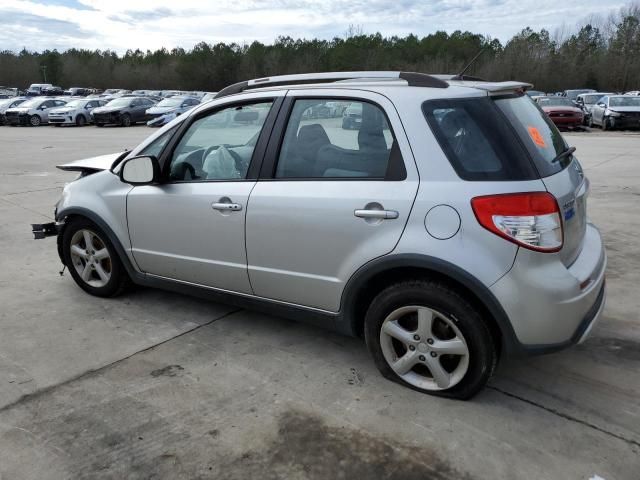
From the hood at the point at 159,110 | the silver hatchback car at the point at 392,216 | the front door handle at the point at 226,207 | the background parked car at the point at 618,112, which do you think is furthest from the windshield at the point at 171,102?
the front door handle at the point at 226,207

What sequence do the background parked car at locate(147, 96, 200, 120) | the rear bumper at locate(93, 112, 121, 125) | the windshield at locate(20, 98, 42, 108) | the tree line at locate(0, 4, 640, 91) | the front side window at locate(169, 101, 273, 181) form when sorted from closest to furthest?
the front side window at locate(169, 101, 273, 181) < the background parked car at locate(147, 96, 200, 120) < the rear bumper at locate(93, 112, 121, 125) < the windshield at locate(20, 98, 42, 108) < the tree line at locate(0, 4, 640, 91)

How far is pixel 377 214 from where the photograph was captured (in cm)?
289

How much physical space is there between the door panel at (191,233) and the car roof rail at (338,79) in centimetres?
69

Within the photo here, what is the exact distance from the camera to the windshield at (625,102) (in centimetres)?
2285

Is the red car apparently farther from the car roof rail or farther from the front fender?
the front fender

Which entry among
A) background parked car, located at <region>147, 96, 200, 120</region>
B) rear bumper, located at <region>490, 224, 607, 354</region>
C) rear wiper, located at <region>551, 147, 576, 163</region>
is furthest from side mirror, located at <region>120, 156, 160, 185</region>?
background parked car, located at <region>147, 96, 200, 120</region>

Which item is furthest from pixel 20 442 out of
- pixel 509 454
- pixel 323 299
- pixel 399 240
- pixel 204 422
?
pixel 509 454

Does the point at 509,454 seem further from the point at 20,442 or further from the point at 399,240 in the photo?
the point at 20,442

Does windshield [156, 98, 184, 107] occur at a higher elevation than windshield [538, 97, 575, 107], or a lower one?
lower

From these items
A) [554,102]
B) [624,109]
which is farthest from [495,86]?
[554,102]

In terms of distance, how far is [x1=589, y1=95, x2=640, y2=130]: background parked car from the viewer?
72.7 feet

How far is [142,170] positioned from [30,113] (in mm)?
31088

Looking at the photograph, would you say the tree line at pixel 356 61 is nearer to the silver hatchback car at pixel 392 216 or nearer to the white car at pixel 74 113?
the white car at pixel 74 113

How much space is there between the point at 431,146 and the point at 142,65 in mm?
108502
